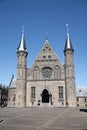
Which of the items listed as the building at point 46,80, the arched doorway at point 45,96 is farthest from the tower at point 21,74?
the arched doorway at point 45,96

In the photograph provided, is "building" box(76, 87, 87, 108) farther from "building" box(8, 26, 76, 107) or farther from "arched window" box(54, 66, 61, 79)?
"arched window" box(54, 66, 61, 79)

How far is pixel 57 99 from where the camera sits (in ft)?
185

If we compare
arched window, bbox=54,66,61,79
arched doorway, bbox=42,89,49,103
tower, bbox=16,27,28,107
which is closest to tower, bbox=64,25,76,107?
arched window, bbox=54,66,61,79

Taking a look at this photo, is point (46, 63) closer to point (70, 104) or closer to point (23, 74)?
point (23, 74)

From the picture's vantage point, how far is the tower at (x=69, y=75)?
5538 centimetres

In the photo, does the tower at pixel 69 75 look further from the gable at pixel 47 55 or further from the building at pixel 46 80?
the gable at pixel 47 55

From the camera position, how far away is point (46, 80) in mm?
58125

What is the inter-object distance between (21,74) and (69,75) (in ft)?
47.0

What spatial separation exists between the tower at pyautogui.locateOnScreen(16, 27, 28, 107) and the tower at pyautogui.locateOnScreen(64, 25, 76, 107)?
12.6m

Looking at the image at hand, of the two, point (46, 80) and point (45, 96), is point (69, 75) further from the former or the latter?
point (45, 96)

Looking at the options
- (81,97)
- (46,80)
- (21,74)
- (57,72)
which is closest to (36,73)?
(46,80)

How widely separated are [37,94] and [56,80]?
276 inches

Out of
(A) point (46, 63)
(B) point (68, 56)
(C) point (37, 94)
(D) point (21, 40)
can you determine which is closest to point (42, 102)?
(C) point (37, 94)

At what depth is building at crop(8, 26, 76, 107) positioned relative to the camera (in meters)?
56.3
